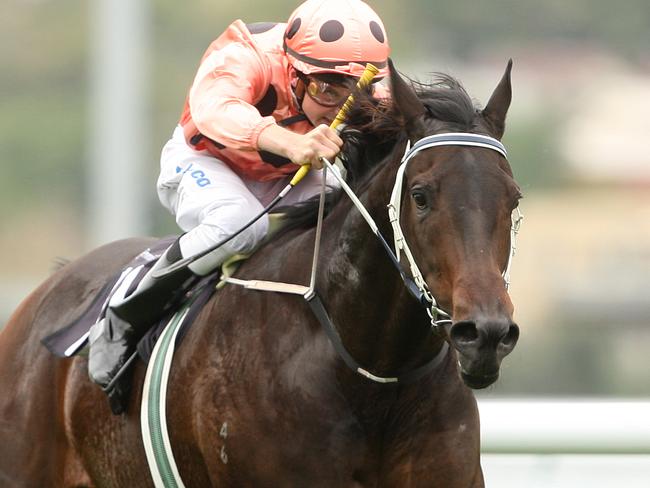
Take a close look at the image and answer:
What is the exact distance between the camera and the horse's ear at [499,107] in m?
3.92

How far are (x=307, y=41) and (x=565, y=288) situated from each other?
24.8 feet

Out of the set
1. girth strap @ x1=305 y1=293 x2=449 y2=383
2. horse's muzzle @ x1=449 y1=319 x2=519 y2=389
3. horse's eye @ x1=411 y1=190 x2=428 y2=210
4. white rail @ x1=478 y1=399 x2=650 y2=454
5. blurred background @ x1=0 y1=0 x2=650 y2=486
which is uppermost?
horse's eye @ x1=411 y1=190 x2=428 y2=210

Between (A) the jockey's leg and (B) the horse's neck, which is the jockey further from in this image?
(B) the horse's neck

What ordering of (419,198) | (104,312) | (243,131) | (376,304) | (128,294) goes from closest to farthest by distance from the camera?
1. (419,198)
2. (376,304)
3. (243,131)
4. (128,294)
5. (104,312)

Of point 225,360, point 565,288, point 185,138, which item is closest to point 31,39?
point 565,288

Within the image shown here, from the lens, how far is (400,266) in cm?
381

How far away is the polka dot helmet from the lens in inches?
172

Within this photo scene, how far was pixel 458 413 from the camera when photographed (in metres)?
4.04

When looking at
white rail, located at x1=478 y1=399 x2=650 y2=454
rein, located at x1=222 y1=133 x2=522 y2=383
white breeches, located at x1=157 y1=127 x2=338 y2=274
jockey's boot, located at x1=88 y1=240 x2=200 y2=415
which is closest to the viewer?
rein, located at x1=222 y1=133 x2=522 y2=383

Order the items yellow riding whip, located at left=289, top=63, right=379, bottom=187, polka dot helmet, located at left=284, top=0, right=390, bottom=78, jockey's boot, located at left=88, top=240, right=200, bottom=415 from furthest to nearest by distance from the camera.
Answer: jockey's boot, located at left=88, top=240, right=200, bottom=415 < polka dot helmet, located at left=284, top=0, right=390, bottom=78 < yellow riding whip, located at left=289, top=63, right=379, bottom=187

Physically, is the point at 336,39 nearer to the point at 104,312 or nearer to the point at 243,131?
the point at 243,131

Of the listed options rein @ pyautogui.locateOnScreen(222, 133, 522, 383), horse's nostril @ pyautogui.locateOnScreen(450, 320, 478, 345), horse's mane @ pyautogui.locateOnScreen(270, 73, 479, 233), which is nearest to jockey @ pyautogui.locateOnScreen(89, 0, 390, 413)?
horse's mane @ pyautogui.locateOnScreen(270, 73, 479, 233)

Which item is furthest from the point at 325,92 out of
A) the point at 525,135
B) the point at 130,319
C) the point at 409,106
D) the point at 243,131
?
the point at 525,135

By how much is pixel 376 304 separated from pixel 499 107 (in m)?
0.64
